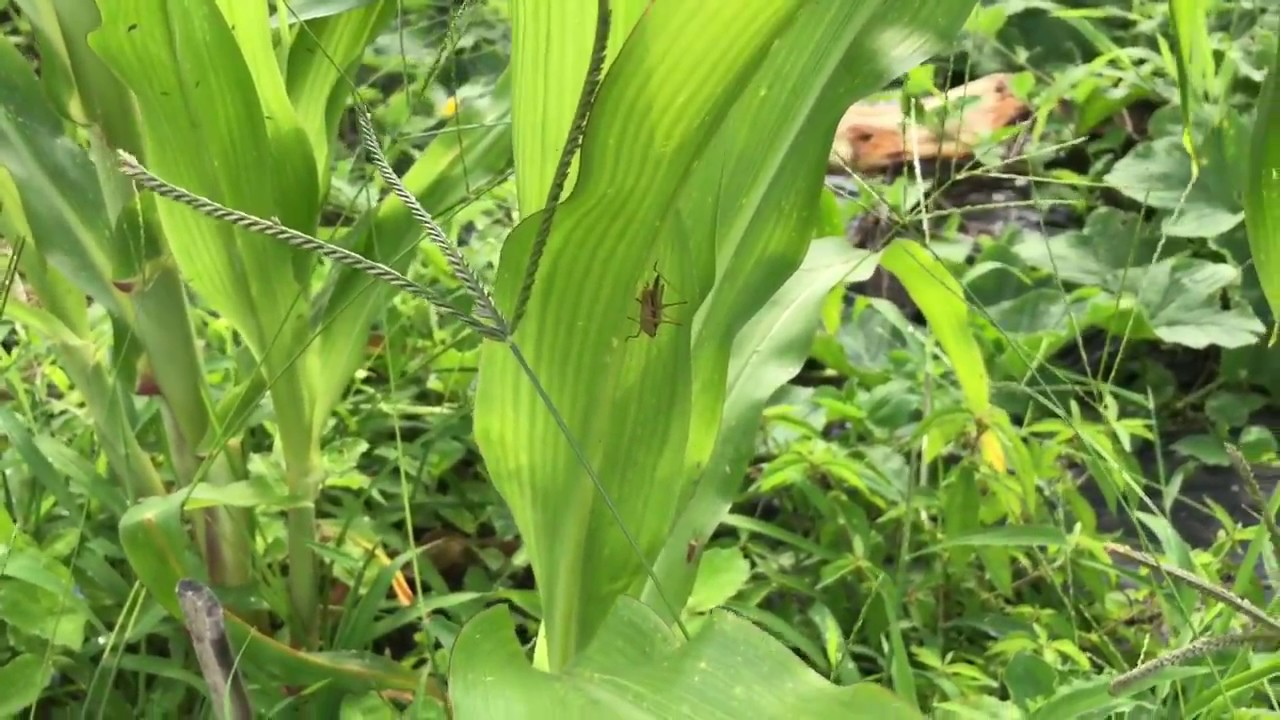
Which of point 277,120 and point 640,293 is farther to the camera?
point 277,120

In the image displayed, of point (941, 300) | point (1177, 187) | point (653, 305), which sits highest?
point (653, 305)

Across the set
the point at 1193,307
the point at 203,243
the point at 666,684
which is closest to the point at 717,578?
the point at 666,684

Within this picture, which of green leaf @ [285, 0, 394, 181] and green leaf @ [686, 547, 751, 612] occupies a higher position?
green leaf @ [285, 0, 394, 181]

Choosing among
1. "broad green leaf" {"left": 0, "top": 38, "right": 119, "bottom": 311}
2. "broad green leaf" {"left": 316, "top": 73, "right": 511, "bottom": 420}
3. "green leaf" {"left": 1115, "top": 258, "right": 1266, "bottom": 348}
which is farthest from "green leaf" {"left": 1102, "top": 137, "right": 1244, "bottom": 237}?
"broad green leaf" {"left": 0, "top": 38, "right": 119, "bottom": 311}

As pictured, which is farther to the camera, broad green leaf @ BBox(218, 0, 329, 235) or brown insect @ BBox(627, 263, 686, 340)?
broad green leaf @ BBox(218, 0, 329, 235)

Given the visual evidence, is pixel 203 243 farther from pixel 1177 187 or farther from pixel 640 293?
pixel 1177 187

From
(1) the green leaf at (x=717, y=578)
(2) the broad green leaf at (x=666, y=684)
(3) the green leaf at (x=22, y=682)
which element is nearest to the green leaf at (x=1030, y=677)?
(1) the green leaf at (x=717, y=578)

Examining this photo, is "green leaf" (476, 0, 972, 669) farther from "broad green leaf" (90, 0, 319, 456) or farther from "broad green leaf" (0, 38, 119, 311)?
"broad green leaf" (0, 38, 119, 311)
